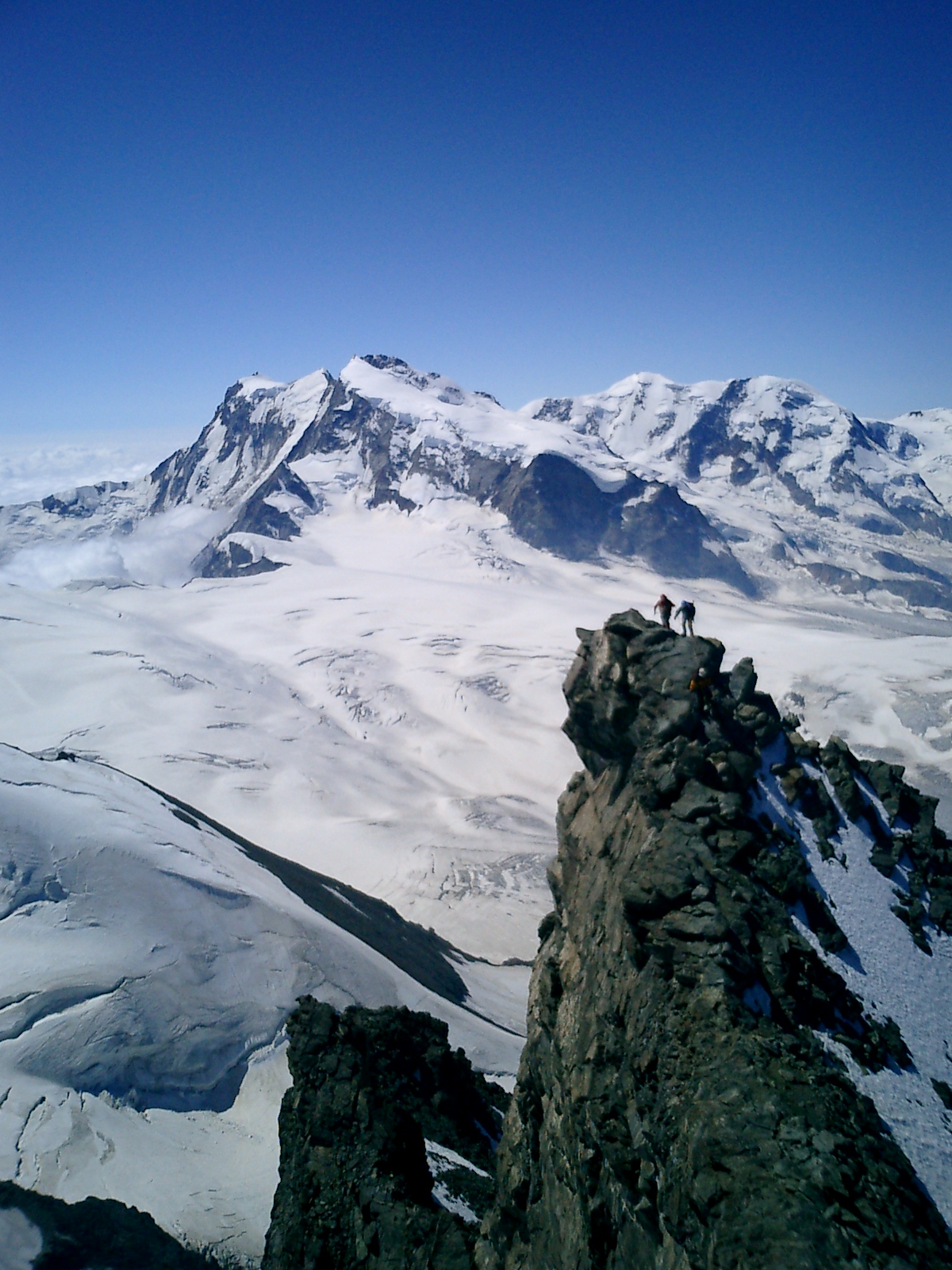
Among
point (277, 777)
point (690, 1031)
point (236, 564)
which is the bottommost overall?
point (277, 777)

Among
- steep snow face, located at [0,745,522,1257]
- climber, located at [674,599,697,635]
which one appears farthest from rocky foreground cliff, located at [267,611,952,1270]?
steep snow face, located at [0,745,522,1257]

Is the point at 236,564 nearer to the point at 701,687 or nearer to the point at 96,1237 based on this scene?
the point at 96,1237

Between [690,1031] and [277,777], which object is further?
[277,777]

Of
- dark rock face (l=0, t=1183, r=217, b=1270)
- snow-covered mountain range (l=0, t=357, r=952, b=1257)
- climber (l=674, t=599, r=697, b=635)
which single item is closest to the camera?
dark rock face (l=0, t=1183, r=217, b=1270)

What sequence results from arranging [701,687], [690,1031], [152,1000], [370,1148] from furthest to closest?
[152,1000] < [701,687] < [370,1148] < [690,1031]

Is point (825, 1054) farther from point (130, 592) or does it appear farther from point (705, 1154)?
point (130, 592)

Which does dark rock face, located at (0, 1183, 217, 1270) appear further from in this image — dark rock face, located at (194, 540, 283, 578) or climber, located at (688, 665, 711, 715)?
dark rock face, located at (194, 540, 283, 578)

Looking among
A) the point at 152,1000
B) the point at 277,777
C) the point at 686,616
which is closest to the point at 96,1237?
the point at 152,1000

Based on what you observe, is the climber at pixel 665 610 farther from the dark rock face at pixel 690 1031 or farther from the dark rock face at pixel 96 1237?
the dark rock face at pixel 96 1237
